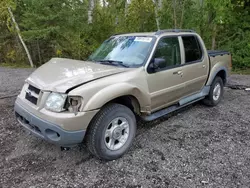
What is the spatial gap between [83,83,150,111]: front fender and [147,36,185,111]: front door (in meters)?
0.24

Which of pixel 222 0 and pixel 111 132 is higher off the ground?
pixel 222 0

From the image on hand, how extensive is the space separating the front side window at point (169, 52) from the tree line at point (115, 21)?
589cm

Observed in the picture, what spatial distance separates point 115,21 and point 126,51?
8602mm

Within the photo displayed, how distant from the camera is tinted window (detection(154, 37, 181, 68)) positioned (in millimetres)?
3696

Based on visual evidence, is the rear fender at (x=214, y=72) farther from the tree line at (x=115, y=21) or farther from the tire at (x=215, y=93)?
the tree line at (x=115, y=21)

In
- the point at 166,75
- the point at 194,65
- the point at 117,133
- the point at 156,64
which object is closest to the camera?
the point at 117,133

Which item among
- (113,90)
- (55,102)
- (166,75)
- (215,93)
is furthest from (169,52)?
(55,102)

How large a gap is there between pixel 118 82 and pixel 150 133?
1334 mm

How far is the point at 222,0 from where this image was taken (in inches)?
326

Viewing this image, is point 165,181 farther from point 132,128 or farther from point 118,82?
point 118,82

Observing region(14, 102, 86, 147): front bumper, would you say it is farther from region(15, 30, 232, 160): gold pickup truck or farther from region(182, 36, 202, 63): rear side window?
region(182, 36, 202, 63): rear side window

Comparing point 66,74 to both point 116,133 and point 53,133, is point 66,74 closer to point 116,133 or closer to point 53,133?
point 53,133

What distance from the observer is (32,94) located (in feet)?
9.74

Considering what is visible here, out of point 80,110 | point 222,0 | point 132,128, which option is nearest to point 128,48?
point 132,128
